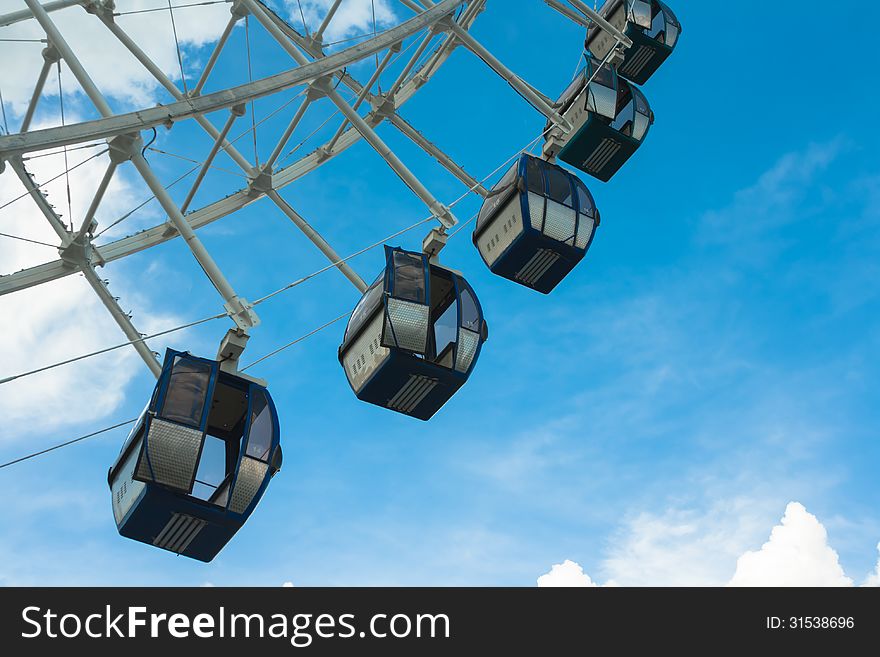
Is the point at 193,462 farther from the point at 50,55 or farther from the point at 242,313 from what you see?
the point at 50,55

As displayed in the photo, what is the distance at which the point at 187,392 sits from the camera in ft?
42.5

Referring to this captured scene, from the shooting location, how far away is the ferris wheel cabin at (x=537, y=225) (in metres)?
17.4

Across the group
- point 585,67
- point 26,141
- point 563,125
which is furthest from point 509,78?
point 26,141

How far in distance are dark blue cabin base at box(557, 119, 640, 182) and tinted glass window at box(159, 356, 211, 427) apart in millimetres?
9463

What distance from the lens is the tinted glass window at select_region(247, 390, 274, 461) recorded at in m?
13.2

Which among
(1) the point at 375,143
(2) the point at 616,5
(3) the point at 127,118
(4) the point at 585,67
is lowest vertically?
(3) the point at 127,118

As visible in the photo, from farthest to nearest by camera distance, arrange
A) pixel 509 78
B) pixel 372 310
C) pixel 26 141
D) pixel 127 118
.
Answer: pixel 509 78 → pixel 372 310 → pixel 127 118 → pixel 26 141

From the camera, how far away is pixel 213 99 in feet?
44.6

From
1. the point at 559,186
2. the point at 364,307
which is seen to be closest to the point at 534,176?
the point at 559,186

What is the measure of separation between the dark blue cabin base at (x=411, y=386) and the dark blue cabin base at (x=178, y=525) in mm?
2707

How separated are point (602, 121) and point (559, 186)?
3354mm

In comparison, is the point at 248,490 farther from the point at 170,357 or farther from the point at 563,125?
the point at 563,125

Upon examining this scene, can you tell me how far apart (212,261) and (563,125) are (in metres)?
7.93

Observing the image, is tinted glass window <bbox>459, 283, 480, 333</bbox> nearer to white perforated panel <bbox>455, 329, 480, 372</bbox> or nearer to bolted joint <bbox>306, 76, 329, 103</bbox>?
white perforated panel <bbox>455, 329, 480, 372</bbox>
